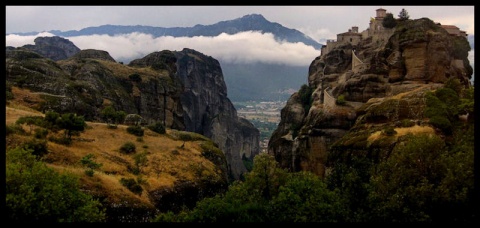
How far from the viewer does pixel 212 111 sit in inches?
6654

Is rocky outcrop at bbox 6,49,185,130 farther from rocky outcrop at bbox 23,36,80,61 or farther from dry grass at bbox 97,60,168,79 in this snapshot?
rocky outcrop at bbox 23,36,80,61

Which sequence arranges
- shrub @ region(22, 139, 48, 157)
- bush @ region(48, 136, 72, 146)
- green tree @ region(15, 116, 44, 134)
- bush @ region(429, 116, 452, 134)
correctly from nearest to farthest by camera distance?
shrub @ region(22, 139, 48, 157)
green tree @ region(15, 116, 44, 134)
bush @ region(48, 136, 72, 146)
bush @ region(429, 116, 452, 134)

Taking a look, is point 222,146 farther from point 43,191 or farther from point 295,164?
point 43,191

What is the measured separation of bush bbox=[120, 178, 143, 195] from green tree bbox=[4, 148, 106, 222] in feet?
34.9

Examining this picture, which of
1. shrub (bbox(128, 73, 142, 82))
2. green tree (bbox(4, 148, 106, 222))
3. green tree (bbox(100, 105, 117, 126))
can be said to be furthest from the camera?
shrub (bbox(128, 73, 142, 82))

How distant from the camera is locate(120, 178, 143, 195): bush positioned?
38.0 metres

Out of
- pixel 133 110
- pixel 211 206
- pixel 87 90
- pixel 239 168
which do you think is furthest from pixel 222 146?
pixel 211 206

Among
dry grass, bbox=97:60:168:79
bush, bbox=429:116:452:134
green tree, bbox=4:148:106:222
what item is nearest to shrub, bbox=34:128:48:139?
green tree, bbox=4:148:106:222

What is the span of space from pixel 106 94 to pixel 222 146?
7759 cm

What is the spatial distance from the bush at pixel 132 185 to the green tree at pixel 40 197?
1063 cm

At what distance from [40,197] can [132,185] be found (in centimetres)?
1397

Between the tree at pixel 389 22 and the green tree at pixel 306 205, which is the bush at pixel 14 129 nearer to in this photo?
the green tree at pixel 306 205

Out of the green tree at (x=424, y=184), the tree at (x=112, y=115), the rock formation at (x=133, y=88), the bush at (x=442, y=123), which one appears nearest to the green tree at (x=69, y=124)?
the rock formation at (x=133, y=88)

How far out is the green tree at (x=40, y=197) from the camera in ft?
75.9
